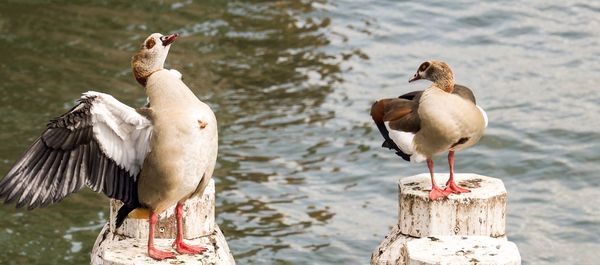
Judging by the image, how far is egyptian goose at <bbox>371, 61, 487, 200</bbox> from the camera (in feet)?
21.6

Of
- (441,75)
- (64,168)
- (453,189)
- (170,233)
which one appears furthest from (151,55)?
(453,189)

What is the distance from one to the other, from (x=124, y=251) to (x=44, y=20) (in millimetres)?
9731

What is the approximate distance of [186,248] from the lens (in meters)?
6.00

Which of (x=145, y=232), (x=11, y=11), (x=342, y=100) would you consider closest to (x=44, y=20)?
(x=11, y=11)

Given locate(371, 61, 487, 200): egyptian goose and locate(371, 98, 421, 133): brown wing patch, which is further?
locate(371, 98, 421, 133): brown wing patch

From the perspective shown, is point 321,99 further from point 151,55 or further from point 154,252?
point 154,252

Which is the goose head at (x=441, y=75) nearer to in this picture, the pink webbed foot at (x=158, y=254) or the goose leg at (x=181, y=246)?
the goose leg at (x=181, y=246)

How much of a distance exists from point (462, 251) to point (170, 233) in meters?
1.58

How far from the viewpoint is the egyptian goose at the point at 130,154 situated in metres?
5.88

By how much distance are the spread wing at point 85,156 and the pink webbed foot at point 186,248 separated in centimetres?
30

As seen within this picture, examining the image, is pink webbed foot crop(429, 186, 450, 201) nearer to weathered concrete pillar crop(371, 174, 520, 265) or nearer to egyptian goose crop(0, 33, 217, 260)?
weathered concrete pillar crop(371, 174, 520, 265)

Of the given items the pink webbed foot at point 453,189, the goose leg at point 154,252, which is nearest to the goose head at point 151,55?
the goose leg at point 154,252

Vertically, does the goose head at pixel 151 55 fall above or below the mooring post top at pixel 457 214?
above

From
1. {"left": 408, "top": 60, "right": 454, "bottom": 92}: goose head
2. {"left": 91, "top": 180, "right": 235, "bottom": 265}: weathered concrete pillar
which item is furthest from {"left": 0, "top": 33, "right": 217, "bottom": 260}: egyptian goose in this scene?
{"left": 408, "top": 60, "right": 454, "bottom": 92}: goose head
